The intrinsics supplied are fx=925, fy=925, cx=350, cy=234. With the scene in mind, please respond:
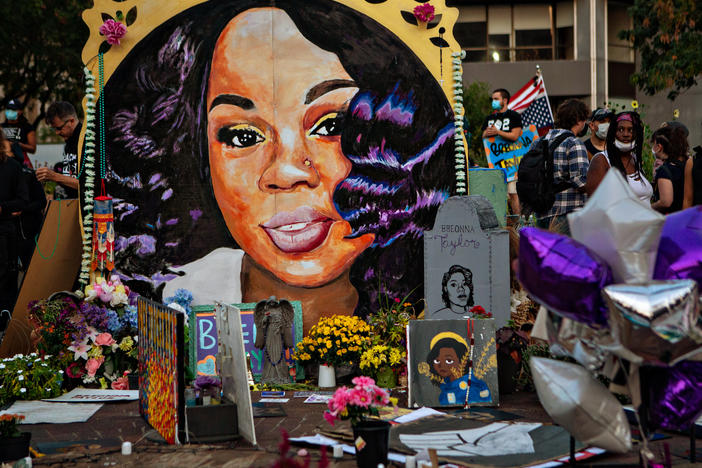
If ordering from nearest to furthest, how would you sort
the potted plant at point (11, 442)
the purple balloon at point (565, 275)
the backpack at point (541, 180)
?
the purple balloon at point (565, 275) < the potted plant at point (11, 442) < the backpack at point (541, 180)

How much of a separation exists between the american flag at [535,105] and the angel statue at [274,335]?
5629 mm

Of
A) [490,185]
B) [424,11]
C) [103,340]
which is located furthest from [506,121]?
[103,340]

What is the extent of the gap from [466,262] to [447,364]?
157cm

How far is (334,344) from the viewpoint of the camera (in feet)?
25.4

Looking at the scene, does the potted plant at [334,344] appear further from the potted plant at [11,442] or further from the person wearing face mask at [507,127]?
the person wearing face mask at [507,127]

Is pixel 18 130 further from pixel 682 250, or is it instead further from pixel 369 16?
pixel 682 250

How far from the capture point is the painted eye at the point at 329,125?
343 inches

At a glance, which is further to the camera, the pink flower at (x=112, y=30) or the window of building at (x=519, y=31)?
the window of building at (x=519, y=31)

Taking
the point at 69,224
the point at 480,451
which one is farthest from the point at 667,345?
the point at 69,224

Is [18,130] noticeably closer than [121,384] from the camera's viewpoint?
No

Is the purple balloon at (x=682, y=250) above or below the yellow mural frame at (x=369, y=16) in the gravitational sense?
below

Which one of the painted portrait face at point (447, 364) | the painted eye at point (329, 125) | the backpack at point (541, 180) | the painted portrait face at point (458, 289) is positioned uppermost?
the painted eye at point (329, 125)

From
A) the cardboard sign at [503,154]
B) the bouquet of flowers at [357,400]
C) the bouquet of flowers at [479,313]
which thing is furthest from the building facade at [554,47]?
the bouquet of flowers at [357,400]

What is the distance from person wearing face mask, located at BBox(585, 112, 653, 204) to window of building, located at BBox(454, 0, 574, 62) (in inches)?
1048
